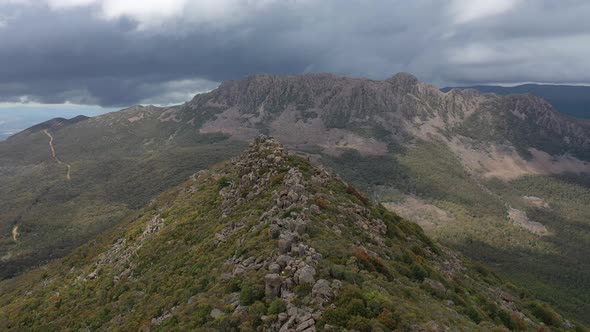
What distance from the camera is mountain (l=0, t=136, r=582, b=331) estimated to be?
27359 mm

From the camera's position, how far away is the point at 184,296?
3900 centimetres

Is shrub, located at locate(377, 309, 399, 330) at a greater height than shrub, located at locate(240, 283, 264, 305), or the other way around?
shrub, located at locate(240, 283, 264, 305)

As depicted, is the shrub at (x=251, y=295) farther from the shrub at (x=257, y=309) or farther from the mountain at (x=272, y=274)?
the shrub at (x=257, y=309)

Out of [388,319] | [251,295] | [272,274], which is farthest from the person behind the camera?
[272,274]

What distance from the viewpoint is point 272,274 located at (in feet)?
98.7

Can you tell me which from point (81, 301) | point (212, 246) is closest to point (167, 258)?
point (212, 246)

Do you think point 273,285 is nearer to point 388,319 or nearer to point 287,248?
point 287,248

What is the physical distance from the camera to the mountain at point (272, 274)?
27.4 meters

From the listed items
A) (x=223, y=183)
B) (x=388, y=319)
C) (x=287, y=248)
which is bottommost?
(x=388, y=319)

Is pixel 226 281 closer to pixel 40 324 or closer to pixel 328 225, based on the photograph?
pixel 328 225

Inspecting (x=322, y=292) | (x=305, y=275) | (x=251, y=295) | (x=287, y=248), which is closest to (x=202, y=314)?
(x=251, y=295)

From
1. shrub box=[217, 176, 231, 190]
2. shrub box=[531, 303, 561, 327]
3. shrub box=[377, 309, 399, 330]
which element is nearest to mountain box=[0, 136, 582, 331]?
shrub box=[377, 309, 399, 330]

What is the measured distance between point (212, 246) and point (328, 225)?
16.1 meters

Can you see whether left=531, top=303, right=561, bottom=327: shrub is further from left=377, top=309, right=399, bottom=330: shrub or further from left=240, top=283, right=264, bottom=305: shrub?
left=240, top=283, right=264, bottom=305: shrub
